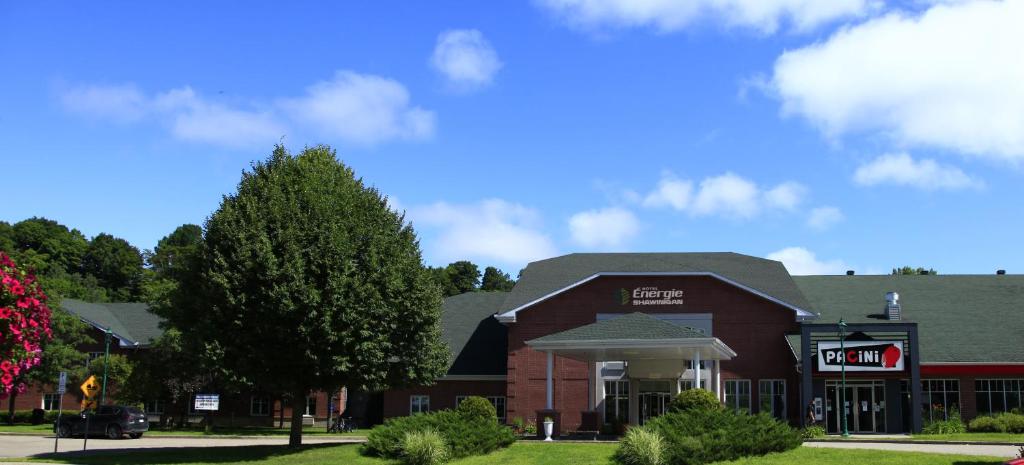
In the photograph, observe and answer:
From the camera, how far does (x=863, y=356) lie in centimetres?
4097

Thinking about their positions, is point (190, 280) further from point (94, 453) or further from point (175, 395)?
point (175, 395)

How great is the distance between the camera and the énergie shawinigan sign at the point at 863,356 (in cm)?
4072

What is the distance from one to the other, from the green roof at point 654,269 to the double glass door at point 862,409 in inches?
180

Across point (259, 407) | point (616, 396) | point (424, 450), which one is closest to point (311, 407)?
point (259, 407)

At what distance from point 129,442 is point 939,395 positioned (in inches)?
1364

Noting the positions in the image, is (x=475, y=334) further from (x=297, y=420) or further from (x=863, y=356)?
(x=297, y=420)

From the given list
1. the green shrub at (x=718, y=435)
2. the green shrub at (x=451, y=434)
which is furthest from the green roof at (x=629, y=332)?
the green shrub at (x=718, y=435)

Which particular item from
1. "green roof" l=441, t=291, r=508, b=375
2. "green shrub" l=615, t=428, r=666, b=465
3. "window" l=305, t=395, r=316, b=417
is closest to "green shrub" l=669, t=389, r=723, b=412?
"green shrub" l=615, t=428, r=666, b=465

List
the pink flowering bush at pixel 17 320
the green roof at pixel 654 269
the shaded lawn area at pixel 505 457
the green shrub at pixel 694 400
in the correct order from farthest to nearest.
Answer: the green roof at pixel 654 269 < the green shrub at pixel 694 400 < the shaded lawn area at pixel 505 457 < the pink flowering bush at pixel 17 320

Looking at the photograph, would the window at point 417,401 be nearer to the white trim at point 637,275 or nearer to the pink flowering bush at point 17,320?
the white trim at point 637,275

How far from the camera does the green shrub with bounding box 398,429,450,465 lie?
2553 centimetres

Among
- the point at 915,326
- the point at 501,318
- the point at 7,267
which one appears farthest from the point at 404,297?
the point at 915,326

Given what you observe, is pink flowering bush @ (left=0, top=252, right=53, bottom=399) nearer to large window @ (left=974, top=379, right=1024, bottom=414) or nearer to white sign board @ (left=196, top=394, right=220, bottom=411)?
white sign board @ (left=196, top=394, right=220, bottom=411)

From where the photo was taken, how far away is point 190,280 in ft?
103
